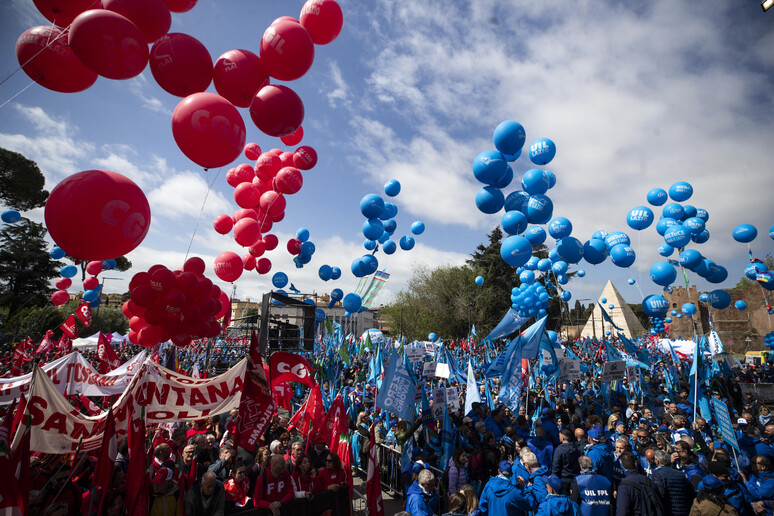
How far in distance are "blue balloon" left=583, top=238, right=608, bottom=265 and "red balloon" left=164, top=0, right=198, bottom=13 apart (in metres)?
11.1

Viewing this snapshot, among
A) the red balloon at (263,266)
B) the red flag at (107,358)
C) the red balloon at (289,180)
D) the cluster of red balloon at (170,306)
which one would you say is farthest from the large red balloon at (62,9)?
the red flag at (107,358)

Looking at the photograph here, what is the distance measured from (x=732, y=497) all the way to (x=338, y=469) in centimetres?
474

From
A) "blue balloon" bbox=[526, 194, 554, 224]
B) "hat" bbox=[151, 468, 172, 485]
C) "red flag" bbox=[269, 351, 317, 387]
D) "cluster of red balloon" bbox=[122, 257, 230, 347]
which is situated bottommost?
"hat" bbox=[151, 468, 172, 485]

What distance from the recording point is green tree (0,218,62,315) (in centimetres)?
2409

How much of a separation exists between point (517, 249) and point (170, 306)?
827cm

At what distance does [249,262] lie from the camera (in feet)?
32.9

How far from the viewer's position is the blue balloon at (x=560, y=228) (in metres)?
11.4

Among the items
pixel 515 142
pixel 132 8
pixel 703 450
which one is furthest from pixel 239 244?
pixel 703 450

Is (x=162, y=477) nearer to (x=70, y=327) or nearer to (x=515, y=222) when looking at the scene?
(x=515, y=222)

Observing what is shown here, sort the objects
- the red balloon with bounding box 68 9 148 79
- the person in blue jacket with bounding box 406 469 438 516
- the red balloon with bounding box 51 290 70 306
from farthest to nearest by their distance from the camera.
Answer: the red balloon with bounding box 51 290 70 306, the person in blue jacket with bounding box 406 469 438 516, the red balloon with bounding box 68 9 148 79

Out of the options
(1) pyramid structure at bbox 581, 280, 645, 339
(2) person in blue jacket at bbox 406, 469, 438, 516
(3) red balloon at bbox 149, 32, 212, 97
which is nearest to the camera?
(3) red balloon at bbox 149, 32, 212, 97

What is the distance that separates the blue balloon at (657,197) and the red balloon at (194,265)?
49.3 ft

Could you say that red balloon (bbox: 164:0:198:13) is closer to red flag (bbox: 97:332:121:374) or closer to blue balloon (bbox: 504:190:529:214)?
blue balloon (bbox: 504:190:529:214)

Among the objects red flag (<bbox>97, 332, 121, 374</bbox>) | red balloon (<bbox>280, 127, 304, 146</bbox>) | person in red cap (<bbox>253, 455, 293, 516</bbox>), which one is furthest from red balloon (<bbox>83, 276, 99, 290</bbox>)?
person in red cap (<bbox>253, 455, 293, 516</bbox>)
